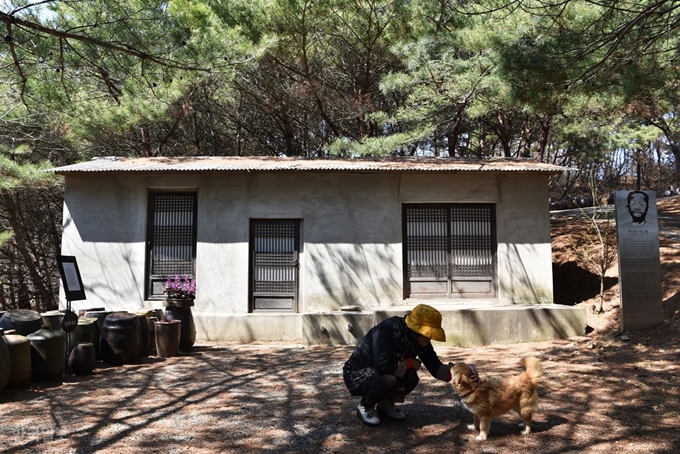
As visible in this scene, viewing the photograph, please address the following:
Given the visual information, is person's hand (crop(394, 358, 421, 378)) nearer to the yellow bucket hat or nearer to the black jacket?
the black jacket

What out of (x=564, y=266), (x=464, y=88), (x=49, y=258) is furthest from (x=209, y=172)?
(x=49, y=258)

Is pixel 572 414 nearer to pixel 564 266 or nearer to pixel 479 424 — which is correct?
pixel 479 424

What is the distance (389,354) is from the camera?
4121 mm

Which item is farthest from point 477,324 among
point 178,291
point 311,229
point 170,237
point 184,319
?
point 170,237

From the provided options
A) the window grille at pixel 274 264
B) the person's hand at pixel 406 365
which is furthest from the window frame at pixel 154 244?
the person's hand at pixel 406 365

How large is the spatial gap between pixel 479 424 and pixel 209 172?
7.53 metres

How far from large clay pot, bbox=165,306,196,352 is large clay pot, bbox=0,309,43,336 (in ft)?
6.67

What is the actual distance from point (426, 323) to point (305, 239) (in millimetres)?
6321

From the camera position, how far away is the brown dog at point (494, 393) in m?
3.95

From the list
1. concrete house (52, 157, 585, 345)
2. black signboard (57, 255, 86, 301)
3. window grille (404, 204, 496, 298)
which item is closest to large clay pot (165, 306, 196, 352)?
concrete house (52, 157, 585, 345)

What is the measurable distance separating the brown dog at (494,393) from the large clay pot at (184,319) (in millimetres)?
5540

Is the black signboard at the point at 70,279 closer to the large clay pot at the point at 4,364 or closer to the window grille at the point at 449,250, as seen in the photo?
the large clay pot at the point at 4,364

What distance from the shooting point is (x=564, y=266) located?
39.9 feet

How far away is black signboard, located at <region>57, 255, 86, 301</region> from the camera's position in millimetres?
6898
